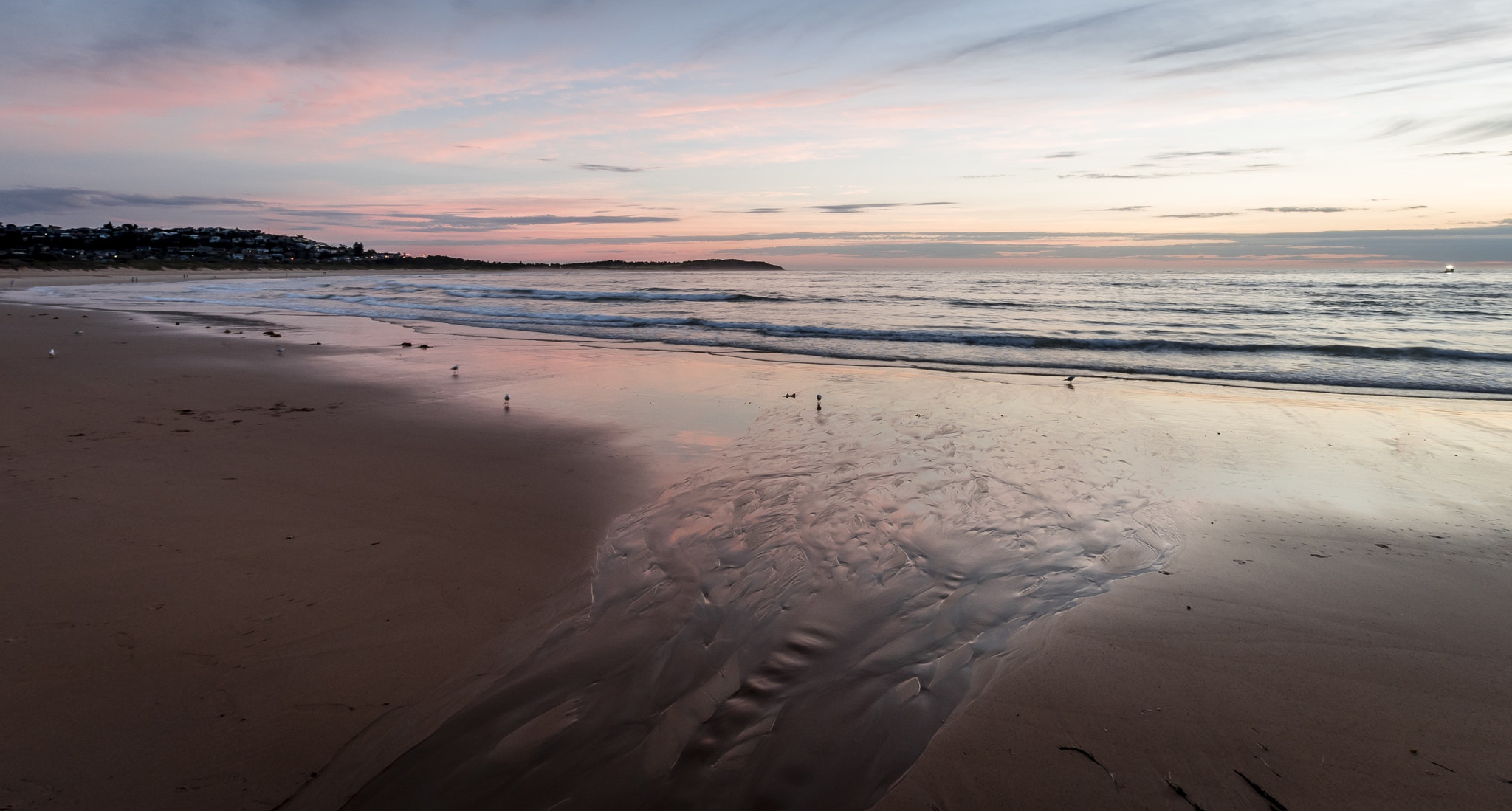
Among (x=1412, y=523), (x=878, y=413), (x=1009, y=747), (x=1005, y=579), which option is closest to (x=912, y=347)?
(x=878, y=413)

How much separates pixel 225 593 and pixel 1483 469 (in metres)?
9.71

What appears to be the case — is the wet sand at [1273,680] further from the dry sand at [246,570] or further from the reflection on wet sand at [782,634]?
the dry sand at [246,570]

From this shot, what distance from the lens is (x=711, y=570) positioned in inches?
151

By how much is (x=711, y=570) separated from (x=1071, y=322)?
1934cm

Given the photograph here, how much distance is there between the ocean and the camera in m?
12.9

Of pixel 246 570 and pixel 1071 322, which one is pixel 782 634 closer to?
pixel 246 570

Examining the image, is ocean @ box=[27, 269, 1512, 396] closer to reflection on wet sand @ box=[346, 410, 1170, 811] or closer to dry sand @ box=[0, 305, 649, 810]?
reflection on wet sand @ box=[346, 410, 1170, 811]

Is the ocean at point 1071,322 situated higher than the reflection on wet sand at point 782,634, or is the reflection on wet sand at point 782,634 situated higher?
the ocean at point 1071,322

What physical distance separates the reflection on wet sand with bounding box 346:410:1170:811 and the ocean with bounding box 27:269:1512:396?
840 cm

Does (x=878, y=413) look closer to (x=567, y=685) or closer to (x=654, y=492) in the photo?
(x=654, y=492)

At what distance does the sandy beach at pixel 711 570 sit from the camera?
230 centimetres

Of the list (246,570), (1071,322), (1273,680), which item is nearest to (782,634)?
(1273,680)

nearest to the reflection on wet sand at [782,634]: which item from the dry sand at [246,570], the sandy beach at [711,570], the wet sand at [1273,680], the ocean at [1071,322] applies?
the sandy beach at [711,570]

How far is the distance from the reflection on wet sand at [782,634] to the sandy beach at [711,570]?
0.22 feet
